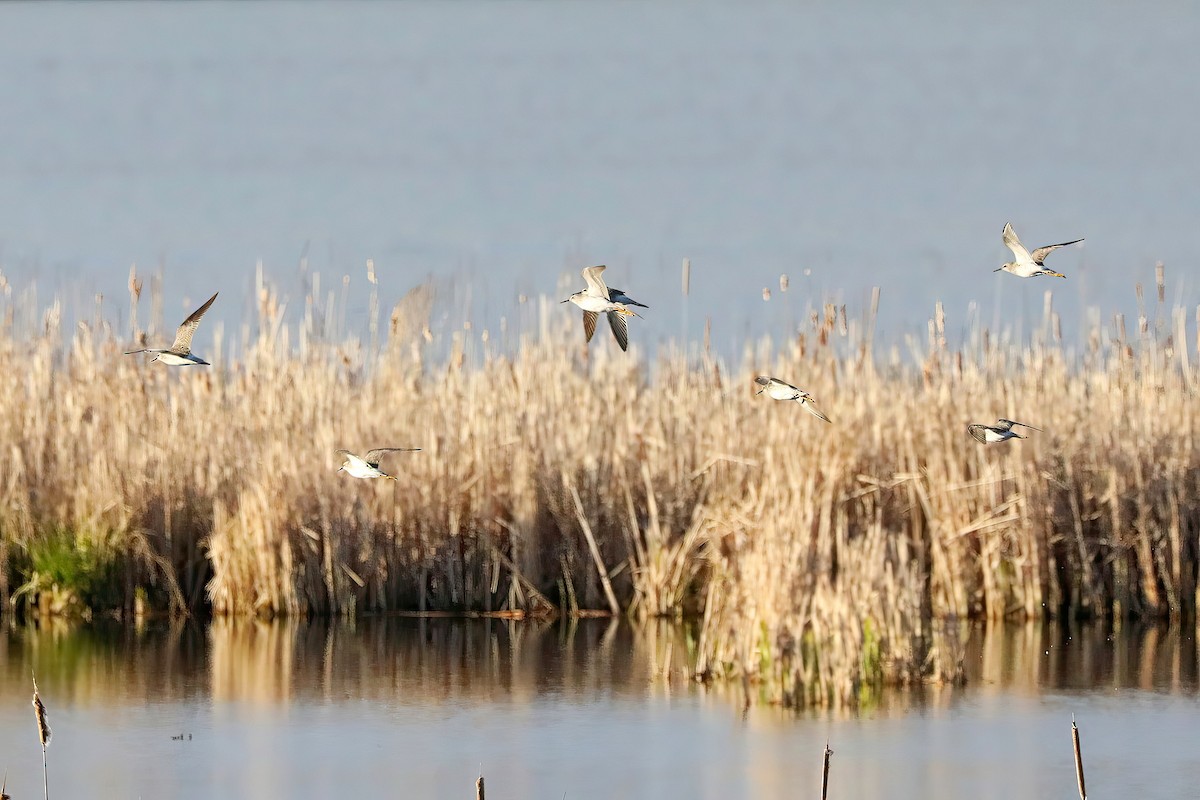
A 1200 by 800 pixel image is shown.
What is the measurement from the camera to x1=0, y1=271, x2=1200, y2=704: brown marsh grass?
39.7 feet

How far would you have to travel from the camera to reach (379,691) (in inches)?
372

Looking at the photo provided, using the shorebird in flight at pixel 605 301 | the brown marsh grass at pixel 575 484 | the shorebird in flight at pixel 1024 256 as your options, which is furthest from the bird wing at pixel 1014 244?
the brown marsh grass at pixel 575 484

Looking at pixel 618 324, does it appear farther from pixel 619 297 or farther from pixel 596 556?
pixel 596 556

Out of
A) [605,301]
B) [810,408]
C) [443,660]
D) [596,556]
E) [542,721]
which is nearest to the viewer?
[605,301]

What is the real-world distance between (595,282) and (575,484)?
593cm

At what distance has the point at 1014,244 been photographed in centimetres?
729

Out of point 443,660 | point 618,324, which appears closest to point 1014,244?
point 618,324

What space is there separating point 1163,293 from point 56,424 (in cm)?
790

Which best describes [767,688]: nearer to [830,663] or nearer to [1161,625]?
[830,663]

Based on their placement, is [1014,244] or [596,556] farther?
[596,556]

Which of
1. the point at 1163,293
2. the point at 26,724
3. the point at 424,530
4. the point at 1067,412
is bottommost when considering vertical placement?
the point at 26,724

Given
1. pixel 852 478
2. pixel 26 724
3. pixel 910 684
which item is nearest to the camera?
pixel 26 724

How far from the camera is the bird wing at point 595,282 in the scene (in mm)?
6465

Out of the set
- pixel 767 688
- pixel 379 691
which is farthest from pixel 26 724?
pixel 767 688
